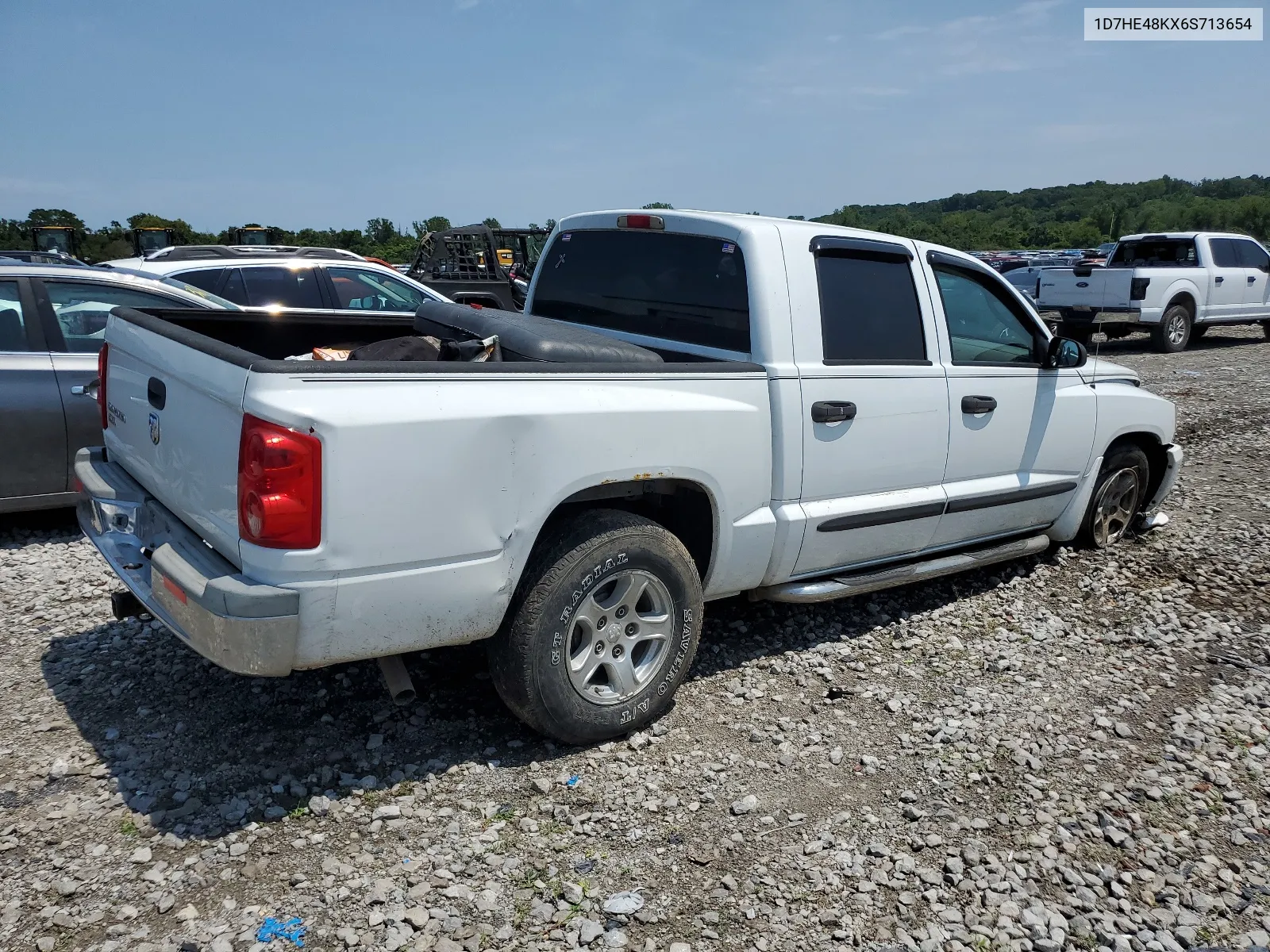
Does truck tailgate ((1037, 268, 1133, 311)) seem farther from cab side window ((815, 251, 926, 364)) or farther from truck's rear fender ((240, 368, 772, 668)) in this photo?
truck's rear fender ((240, 368, 772, 668))

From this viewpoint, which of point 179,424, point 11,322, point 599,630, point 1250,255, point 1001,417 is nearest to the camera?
point 179,424

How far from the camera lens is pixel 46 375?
→ 550 centimetres

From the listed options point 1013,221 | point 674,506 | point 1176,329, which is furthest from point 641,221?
point 1013,221

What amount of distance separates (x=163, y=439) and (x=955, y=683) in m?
3.37

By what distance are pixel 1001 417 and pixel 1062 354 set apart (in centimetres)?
55

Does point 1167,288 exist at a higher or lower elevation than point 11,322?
higher

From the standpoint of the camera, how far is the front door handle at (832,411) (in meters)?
3.93

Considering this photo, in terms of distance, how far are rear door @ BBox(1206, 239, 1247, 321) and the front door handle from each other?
48.6 feet

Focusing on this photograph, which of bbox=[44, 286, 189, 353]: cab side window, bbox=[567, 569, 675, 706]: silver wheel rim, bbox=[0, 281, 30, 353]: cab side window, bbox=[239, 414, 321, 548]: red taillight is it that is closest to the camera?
bbox=[239, 414, 321, 548]: red taillight

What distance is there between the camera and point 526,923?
2.73 meters

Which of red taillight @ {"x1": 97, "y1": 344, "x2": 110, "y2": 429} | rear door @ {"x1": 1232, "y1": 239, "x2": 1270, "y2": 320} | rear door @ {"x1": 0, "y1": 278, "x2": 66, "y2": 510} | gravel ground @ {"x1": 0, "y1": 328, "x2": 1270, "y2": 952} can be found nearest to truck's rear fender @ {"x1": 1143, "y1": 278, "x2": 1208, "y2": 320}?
rear door @ {"x1": 1232, "y1": 239, "x2": 1270, "y2": 320}

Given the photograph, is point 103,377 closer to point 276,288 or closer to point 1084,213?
point 276,288

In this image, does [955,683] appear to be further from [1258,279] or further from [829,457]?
[1258,279]

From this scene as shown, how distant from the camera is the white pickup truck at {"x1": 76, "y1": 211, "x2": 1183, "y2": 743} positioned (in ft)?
9.32
